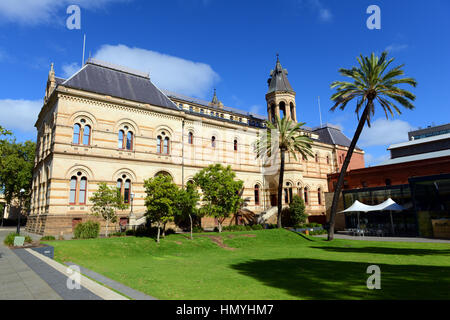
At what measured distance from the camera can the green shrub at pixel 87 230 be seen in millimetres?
23328

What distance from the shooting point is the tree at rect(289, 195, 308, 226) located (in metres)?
37.5

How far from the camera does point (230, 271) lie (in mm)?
13148

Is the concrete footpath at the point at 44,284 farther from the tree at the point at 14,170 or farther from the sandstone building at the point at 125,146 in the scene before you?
the tree at the point at 14,170

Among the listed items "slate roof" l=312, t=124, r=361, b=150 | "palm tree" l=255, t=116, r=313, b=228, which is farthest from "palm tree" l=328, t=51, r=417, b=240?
"slate roof" l=312, t=124, r=361, b=150

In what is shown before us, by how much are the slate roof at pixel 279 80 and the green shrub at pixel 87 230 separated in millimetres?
34478

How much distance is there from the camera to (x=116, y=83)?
33.6 m

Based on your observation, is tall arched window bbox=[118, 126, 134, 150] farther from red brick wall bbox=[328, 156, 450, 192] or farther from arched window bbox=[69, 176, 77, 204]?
red brick wall bbox=[328, 156, 450, 192]

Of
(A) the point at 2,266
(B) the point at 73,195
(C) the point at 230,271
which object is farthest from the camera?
(B) the point at 73,195

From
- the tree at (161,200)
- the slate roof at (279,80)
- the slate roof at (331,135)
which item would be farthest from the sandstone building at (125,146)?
the slate roof at (331,135)

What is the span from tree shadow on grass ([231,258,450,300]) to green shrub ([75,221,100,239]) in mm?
14965

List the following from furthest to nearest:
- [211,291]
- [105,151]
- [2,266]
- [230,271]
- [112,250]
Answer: [105,151], [112,250], [230,271], [2,266], [211,291]
